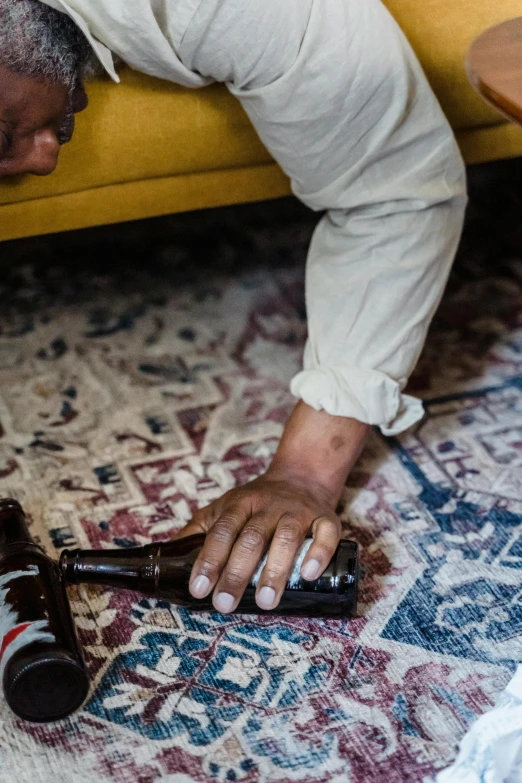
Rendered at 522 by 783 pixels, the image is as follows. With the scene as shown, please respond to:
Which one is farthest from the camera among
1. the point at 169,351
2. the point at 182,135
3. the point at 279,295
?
the point at 279,295

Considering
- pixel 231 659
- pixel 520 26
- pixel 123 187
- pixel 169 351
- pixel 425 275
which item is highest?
pixel 520 26

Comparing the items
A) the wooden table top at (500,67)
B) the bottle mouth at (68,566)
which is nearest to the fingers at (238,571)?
the bottle mouth at (68,566)

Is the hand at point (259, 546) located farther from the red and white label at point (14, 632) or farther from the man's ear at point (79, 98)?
the man's ear at point (79, 98)

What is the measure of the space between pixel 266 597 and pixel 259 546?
5 centimetres

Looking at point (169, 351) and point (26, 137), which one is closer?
point (26, 137)

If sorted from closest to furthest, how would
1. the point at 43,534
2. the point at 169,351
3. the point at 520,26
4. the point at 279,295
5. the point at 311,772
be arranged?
the point at 311,772
the point at 520,26
the point at 43,534
the point at 169,351
the point at 279,295

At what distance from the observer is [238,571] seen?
940 millimetres

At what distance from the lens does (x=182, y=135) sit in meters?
1.23

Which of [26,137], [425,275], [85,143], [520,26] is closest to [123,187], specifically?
[85,143]

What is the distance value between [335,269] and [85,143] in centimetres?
35

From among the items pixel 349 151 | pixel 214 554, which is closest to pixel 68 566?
pixel 214 554

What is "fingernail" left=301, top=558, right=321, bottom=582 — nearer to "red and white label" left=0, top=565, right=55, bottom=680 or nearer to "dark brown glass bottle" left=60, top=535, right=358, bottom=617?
"dark brown glass bottle" left=60, top=535, right=358, bottom=617

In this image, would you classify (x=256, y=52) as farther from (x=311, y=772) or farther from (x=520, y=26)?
(x=311, y=772)

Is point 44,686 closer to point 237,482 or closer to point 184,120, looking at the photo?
point 237,482
